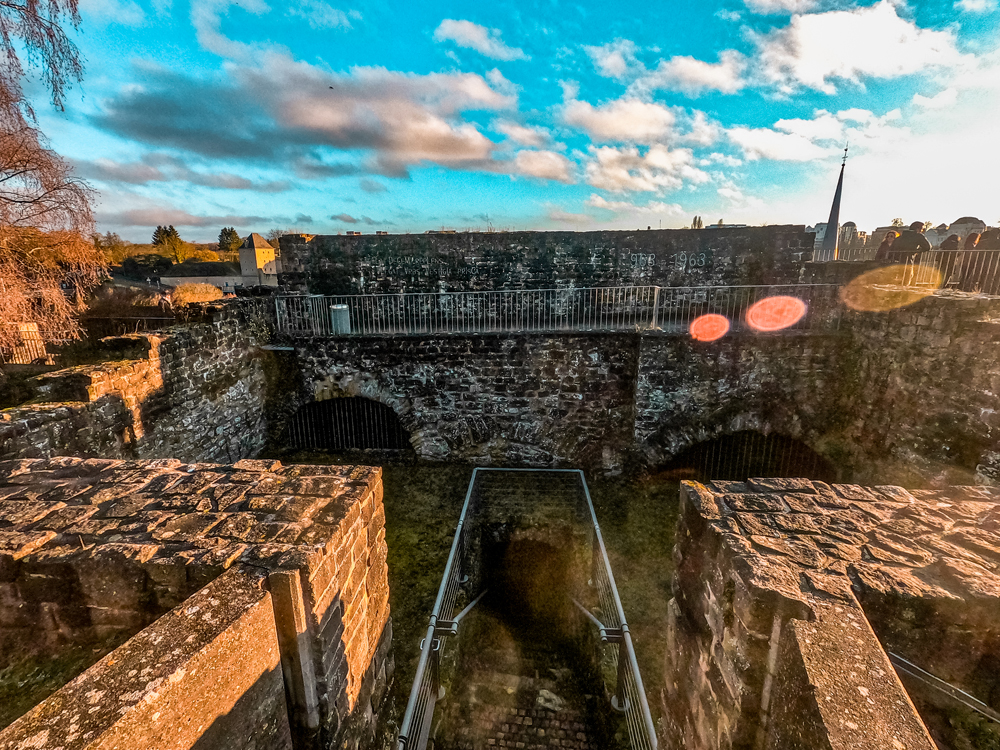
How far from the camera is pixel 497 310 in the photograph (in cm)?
1027

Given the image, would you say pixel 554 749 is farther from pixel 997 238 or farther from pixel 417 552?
pixel 997 238

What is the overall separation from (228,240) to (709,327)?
80591 millimetres

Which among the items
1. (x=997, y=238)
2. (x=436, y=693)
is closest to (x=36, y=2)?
(x=436, y=693)

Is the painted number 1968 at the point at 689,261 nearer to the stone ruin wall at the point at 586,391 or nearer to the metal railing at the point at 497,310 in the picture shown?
the metal railing at the point at 497,310

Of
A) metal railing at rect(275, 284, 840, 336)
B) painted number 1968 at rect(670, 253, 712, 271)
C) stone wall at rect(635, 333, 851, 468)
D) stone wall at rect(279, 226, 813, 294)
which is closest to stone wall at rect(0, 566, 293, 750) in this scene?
metal railing at rect(275, 284, 840, 336)

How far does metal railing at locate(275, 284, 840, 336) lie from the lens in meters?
9.38

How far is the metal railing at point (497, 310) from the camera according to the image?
938cm

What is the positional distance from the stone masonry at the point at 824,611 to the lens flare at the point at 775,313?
511 centimetres

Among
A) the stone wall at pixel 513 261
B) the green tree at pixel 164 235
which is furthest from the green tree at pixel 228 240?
the stone wall at pixel 513 261

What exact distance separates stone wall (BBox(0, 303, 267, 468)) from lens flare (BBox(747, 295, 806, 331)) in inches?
389

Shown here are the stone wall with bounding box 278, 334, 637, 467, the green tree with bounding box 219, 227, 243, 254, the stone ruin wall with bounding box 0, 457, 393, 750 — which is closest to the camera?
the stone ruin wall with bounding box 0, 457, 393, 750

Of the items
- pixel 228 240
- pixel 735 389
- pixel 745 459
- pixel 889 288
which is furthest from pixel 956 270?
pixel 228 240

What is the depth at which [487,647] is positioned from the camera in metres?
6.23

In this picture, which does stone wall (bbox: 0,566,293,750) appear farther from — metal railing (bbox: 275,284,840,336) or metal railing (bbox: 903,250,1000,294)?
metal railing (bbox: 903,250,1000,294)
